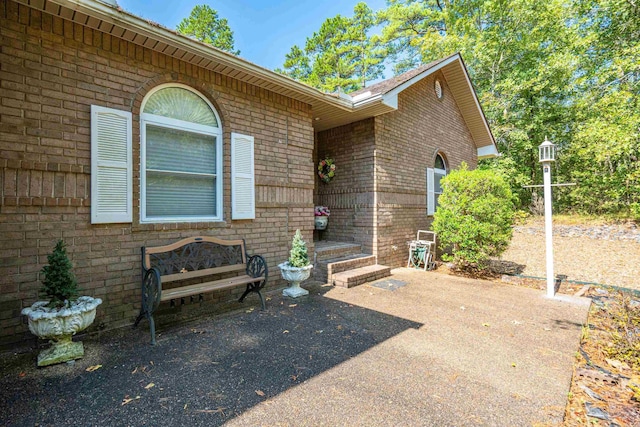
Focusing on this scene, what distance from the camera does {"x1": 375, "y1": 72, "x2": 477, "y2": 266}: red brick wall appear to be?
22.5 feet

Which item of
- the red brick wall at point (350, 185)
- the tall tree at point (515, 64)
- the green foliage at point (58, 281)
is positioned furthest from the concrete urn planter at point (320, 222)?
the tall tree at point (515, 64)

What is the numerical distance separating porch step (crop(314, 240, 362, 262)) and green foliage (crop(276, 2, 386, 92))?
16.1 meters

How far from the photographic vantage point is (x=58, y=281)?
8.82ft

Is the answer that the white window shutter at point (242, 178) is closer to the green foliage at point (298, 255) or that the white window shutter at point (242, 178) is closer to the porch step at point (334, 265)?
the green foliage at point (298, 255)

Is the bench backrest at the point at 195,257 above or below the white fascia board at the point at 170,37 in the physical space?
below

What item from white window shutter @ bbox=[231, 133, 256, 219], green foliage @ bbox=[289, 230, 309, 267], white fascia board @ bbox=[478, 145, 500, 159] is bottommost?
green foliage @ bbox=[289, 230, 309, 267]

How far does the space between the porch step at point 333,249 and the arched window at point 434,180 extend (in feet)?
9.64

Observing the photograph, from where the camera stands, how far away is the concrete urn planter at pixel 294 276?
4.70 metres

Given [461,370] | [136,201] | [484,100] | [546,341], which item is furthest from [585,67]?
[136,201]

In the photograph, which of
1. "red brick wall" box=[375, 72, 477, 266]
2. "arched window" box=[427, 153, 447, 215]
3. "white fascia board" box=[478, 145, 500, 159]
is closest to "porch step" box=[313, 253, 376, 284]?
"red brick wall" box=[375, 72, 477, 266]

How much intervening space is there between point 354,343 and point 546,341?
2.12 meters

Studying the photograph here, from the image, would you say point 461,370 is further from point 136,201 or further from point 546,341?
point 136,201

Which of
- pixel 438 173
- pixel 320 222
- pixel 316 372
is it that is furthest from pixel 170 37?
pixel 438 173

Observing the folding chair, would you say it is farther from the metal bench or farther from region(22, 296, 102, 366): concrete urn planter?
region(22, 296, 102, 366): concrete urn planter
